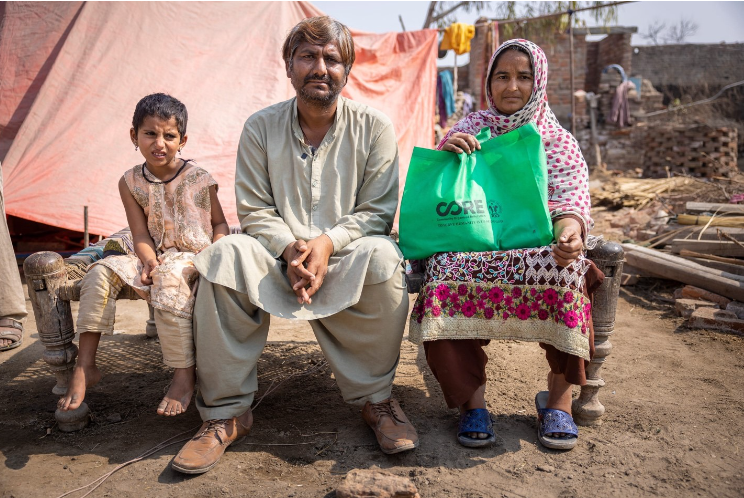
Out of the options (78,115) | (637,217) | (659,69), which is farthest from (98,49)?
(659,69)

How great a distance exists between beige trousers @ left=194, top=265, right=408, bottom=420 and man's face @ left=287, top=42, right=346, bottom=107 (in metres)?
Result: 0.84

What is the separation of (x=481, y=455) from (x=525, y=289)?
685mm

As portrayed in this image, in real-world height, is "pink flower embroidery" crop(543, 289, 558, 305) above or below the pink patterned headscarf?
below

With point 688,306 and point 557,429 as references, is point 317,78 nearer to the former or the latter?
point 557,429

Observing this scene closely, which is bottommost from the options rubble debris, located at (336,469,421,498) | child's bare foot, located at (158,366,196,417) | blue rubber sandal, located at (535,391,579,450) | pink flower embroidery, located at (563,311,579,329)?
blue rubber sandal, located at (535,391,579,450)

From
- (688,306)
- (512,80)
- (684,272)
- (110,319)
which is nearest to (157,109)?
(110,319)

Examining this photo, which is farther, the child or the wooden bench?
the wooden bench

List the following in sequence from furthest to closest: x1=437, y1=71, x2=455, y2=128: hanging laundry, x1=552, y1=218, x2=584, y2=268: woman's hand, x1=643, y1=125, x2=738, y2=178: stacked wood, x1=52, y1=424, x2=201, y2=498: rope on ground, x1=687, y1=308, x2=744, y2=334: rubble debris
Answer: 1. x1=643, y1=125, x2=738, y2=178: stacked wood
2. x1=437, y1=71, x2=455, y2=128: hanging laundry
3. x1=687, y1=308, x2=744, y2=334: rubble debris
4. x1=552, y1=218, x2=584, y2=268: woman's hand
5. x1=52, y1=424, x2=201, y2=498: rope on ground

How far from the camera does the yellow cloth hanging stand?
8383mm

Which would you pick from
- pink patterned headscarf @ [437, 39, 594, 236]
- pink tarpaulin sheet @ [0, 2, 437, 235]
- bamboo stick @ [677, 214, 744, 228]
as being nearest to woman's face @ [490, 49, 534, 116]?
pink patterned headscarf @ [437, 39, 594, 236]

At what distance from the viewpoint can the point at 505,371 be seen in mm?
3025

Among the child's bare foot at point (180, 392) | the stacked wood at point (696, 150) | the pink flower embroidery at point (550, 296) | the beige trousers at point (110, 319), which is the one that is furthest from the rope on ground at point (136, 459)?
the stacked wood at point (696, 150)

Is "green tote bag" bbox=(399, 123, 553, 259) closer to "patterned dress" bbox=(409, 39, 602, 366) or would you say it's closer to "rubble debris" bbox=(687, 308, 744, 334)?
"patterned dress" bbox=(409, 39, 602, 366)

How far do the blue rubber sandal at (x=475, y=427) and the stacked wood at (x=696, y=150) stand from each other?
10.3 meters
